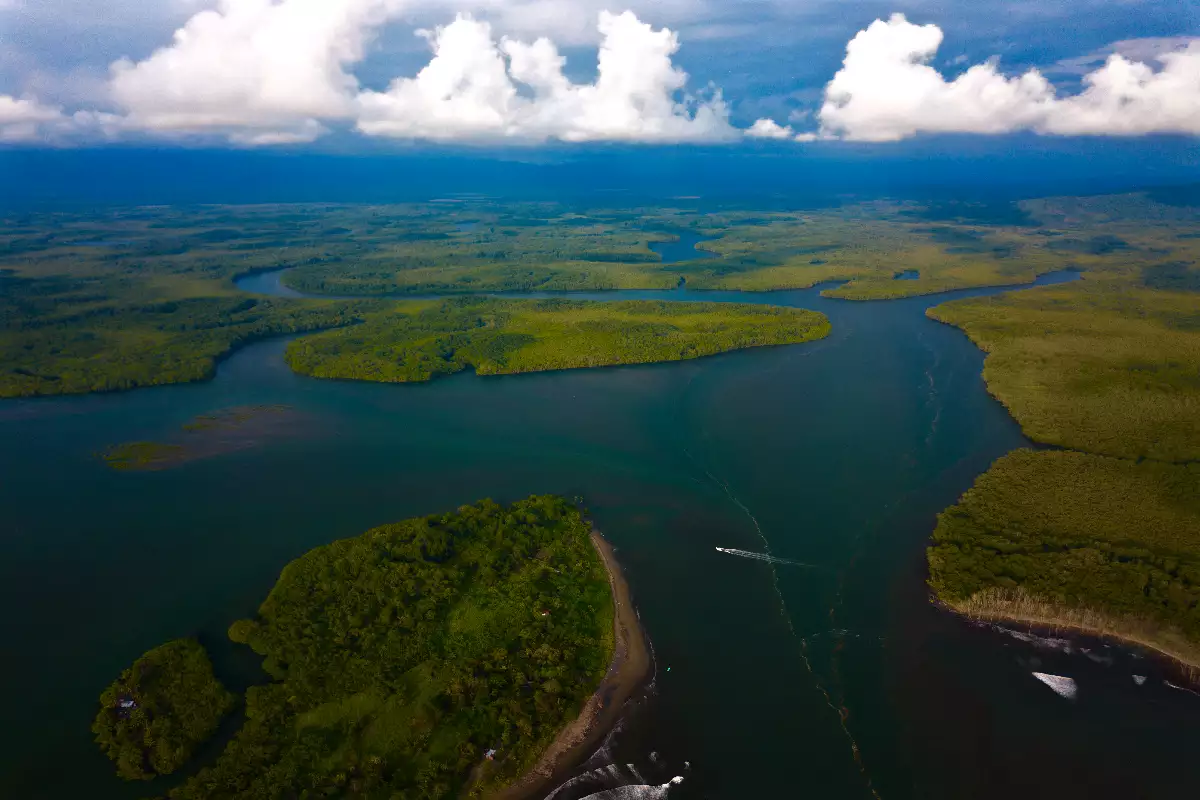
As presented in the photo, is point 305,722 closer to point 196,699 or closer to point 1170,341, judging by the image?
point 196,699

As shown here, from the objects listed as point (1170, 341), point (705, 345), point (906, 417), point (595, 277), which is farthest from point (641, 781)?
point (595, 277)

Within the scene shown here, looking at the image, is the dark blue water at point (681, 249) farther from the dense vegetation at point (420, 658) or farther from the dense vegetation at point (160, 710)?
the dense vegetation at point (160, 710)

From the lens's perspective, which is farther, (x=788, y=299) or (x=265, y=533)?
(x=788, y=299)

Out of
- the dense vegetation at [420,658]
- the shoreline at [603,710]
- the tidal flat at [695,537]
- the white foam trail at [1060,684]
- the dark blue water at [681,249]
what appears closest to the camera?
the dense vegetation at [420,658]

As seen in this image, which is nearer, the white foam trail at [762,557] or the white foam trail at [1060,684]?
the white foam trail at [1060,684]

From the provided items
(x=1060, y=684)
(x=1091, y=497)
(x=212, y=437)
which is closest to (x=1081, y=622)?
(x=1060, y=684)

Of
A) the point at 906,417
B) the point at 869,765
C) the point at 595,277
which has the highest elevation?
the point at 595,277

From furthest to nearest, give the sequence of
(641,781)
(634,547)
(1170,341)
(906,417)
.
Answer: (1170,341)
(906,417)
(634,547)
(641,781)

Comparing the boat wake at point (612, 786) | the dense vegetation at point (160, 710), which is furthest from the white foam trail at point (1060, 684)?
the dense vegetation at point (160, 710)
